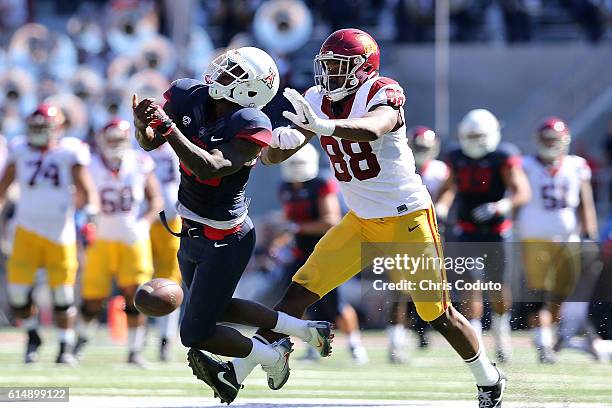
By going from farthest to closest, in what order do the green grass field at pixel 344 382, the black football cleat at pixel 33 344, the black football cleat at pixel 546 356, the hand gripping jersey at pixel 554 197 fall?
the hand gripping jersey at pixel 554 197
the black football cleat at pixel 33 344
the black football cleat at pixel 546 356
the green grass field at pixel 344 382

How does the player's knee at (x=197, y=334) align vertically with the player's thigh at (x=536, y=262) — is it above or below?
above

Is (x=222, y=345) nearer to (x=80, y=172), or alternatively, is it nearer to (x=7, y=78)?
(x=80, y=172)

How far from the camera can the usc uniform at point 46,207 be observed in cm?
961

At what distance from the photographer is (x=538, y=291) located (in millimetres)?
9523

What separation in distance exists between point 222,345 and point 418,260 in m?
1.01

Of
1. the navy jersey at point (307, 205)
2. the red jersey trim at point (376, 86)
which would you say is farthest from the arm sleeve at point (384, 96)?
the navy jersey at point (307, 205)

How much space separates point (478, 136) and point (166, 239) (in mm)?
2486

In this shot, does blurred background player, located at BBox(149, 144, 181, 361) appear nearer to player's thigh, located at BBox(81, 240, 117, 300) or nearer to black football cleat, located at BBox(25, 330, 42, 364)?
player's thigh, located at BBox(81, 240, 117, 300)

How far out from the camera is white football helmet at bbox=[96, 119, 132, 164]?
991cm

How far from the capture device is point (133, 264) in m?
9.80

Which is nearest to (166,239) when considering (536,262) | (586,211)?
(536,262)

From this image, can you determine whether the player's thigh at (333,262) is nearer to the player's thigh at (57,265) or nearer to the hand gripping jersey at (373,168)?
the hand gripping jersey at (373,168)

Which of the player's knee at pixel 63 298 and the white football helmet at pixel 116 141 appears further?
the white football helmet at pixel 116 141

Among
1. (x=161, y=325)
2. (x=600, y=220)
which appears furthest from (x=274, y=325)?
(x=600, y=220)
